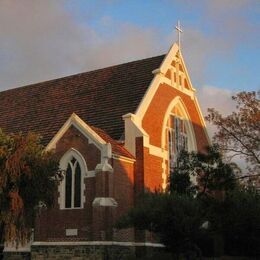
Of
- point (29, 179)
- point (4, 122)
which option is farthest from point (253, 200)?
point (4, 122)

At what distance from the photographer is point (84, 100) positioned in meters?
35.9

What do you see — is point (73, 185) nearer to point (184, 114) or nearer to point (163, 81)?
point (163, 81)

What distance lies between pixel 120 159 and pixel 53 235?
18.5 ft

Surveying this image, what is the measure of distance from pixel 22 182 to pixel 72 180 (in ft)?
25.7

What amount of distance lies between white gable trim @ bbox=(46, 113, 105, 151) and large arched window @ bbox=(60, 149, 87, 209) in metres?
1.12

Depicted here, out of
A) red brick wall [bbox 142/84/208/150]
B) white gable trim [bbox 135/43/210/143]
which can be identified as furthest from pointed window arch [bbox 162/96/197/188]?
white gable trim [bbox 135/43/210/143]

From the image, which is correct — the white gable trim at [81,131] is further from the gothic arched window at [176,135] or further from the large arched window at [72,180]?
the gothic arched window at [176,135]

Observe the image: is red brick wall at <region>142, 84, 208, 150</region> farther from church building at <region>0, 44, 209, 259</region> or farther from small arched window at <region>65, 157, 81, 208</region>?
small arched window at <region>65, 157, 81, 208</region>

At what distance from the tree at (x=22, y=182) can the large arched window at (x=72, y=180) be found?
19.9 ft

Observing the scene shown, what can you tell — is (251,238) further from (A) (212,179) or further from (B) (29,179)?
(B) (29,179)

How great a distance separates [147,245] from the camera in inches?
1149

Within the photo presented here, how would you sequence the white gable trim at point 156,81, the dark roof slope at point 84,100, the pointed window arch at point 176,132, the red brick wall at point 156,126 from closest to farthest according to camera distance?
the red brick wall at point 156,126 → the white gable trim at point 156,81 → the dark roof slope at point 84,100 → the pointed window arch at point 176,132

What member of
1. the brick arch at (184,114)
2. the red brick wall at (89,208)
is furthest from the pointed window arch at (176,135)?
the red brick wall at (89,208)

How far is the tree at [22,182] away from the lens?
21156 mm
